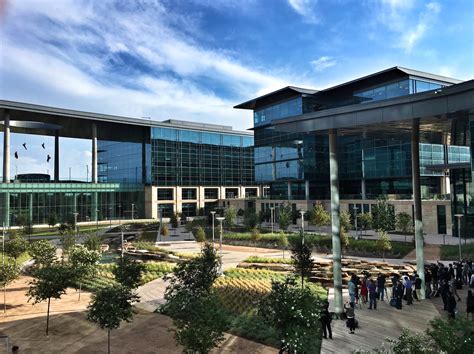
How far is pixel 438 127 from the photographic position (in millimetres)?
18203

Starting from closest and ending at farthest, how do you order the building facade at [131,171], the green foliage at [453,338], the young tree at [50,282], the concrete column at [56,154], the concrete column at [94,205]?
1. the green foliage at [453,338]
2. the young tree at [50,282]
3. the building facade at [131,171]
4. the concrete column at [56,154]
5. the concrete column at [94,205]

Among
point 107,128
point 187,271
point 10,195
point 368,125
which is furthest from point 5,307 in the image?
point 107,128

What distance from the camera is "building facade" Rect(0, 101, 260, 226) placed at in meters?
68.2

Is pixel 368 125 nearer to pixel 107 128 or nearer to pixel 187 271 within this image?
pixel 187 271

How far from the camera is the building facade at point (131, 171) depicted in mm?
68250

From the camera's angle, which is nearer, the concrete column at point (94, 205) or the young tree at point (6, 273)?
the young tree at point (6, 273)

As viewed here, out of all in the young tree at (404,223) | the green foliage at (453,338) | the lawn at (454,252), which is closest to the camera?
the green foliage at (453,338)

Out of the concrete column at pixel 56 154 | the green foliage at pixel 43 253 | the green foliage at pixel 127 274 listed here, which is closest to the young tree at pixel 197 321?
the green foliage at pixel 127 274

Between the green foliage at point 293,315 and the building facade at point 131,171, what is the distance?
64.8m

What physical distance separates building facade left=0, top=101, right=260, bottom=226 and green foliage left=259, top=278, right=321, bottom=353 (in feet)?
212

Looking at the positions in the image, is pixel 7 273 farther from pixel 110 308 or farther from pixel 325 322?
pixel 325 322

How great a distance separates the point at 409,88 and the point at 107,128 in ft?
198

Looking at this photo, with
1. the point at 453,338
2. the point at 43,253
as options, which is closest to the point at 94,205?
the point at 43,253

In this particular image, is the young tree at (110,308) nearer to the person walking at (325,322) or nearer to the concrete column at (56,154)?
the person walking at (325,322)
